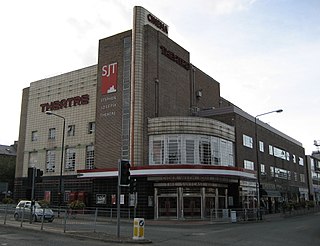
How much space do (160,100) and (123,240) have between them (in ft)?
82.3

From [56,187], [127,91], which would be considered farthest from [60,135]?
[127,91]

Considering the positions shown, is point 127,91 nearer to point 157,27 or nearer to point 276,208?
point 157,27

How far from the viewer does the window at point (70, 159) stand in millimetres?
45719

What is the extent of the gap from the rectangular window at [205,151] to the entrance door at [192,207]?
377 cm

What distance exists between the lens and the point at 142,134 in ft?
127

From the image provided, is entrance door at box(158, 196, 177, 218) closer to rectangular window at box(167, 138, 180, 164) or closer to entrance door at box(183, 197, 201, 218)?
entrance door at box(183, 197, 201, 218)

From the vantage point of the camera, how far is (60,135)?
47.8 m

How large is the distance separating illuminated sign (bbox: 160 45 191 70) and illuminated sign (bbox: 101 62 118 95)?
18.5 ft

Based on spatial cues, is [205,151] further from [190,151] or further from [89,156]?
[89,156]

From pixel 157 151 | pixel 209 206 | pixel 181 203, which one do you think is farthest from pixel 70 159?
pixel 209 206

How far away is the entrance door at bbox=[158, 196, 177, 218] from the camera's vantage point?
36.6 metres

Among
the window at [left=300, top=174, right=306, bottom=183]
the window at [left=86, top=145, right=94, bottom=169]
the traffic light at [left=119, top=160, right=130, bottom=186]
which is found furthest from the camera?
the window at [left=300, top=174, right=306, bottom=183]

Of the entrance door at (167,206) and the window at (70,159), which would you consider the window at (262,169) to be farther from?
the window at (70,159)

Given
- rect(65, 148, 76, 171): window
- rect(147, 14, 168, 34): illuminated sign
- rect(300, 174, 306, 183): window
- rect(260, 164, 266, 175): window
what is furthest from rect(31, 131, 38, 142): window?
rect(300, 174, 306, 183): window
